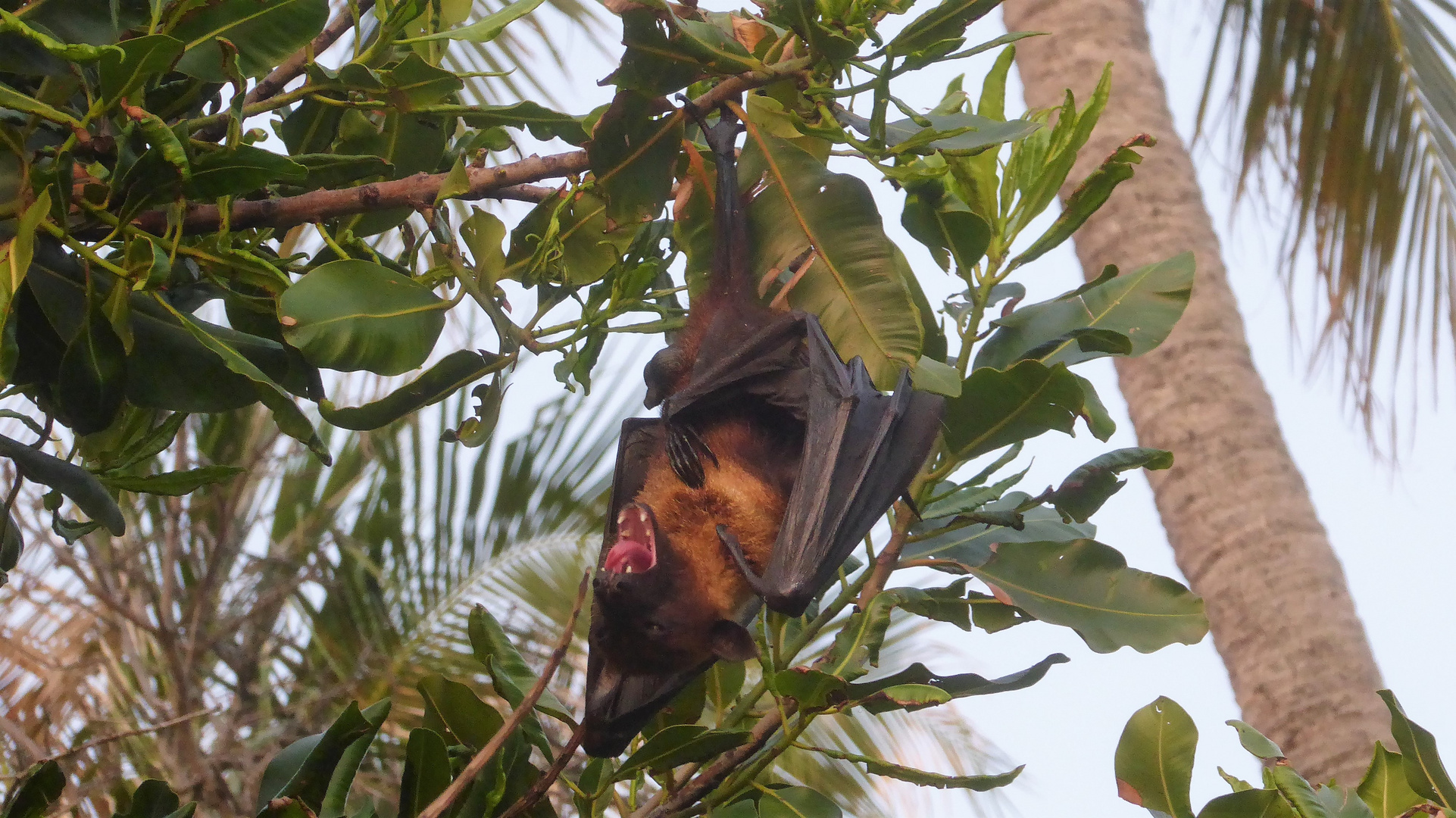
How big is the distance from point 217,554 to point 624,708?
3352 millimetres

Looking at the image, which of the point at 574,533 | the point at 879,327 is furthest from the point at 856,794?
the point at 879,327

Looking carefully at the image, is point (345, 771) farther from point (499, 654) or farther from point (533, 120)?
point (533, 120)

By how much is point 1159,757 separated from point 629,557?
3.54 ft

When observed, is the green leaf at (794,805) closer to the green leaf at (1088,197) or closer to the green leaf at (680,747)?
the green leaf at (680,747)

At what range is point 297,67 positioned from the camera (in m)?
1.76

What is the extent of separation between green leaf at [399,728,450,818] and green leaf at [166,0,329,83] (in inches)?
36.1

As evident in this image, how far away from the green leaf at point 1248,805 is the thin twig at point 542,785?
0.90 meters

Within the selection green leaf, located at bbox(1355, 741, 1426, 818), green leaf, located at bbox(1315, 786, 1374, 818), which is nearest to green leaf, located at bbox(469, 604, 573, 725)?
green leaf, located at bbox(1315, 786, 1374, 818)

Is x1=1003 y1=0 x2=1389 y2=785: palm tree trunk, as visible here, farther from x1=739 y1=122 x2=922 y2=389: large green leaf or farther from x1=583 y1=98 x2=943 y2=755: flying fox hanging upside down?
x1=739 y1=122 x2=922 y2=389: large green leaf

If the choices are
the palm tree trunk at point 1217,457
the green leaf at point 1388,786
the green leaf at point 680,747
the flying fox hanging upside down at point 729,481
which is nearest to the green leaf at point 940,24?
the flying fox hanging upside down at point 729,481

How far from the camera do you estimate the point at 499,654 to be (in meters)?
1.84

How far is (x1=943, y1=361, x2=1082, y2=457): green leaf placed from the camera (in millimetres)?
1774

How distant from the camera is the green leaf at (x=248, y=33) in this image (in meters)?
1.43

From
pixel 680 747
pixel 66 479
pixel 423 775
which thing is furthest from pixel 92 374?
pixel 680 747
